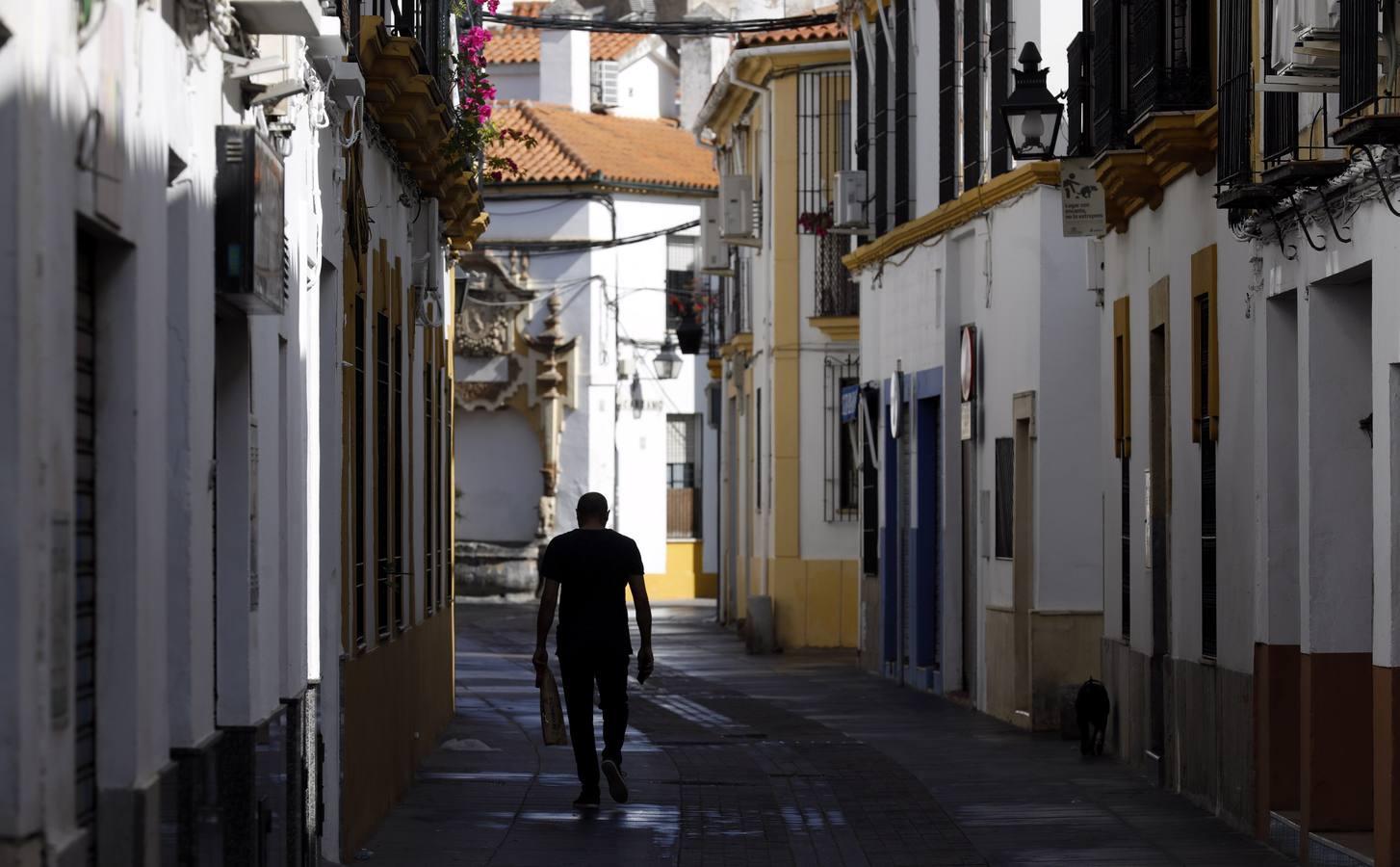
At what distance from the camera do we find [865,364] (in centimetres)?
2811

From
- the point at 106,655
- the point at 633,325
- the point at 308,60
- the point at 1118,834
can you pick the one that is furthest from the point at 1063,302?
the point at 633,325

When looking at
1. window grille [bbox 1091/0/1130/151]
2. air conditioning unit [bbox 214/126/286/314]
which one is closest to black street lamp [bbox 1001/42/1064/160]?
window grille [bbox 1091/0/1130/151]

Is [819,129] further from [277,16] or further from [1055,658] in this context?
[277,16]

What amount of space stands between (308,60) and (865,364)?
18.3 metres

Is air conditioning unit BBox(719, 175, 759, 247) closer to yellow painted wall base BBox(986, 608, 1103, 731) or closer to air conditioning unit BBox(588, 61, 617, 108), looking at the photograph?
yellow painted wall base BBox(986, 608, 1103, 731)

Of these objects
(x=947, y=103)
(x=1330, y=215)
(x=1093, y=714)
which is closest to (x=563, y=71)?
(x=947, y=103)

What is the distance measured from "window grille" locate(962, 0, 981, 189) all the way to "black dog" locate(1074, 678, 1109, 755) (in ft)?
20.5

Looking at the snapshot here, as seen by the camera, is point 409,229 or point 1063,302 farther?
point 1063,302

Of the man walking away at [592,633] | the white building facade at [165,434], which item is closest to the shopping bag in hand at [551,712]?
the man walking away at [592,633]

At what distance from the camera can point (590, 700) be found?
1442cm

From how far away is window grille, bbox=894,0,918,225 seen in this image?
2516cm

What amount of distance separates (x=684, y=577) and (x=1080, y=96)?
32584mm

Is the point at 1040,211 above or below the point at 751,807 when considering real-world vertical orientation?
above

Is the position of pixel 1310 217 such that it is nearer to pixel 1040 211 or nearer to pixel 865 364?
pixel 1040 211
